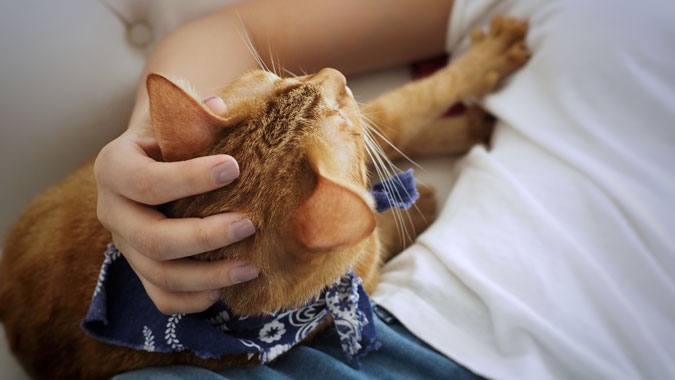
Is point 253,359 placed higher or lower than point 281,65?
lower

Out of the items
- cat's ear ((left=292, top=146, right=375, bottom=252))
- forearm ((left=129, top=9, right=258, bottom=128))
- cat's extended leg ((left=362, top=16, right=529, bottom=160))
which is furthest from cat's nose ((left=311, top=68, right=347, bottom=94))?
cat's extended leg ((left=362, top=16, right=529, bottom=160))

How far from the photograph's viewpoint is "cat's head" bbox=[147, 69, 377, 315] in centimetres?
50

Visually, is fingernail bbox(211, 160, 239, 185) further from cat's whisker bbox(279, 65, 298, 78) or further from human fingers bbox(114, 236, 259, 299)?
cat's whisker bbox(279, 65, 298, 78)

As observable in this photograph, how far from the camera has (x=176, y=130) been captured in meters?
0.55

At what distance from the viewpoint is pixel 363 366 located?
0.74m

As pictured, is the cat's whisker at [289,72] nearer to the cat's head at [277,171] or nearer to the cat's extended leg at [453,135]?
the cat's head at [277,171]

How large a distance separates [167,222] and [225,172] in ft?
0.35

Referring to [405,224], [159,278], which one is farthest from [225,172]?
[405,224]

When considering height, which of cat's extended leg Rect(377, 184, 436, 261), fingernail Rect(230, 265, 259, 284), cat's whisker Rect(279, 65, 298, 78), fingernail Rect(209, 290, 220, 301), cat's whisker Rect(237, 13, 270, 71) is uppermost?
cat's whisker Rect(237, 13, 270, 71)

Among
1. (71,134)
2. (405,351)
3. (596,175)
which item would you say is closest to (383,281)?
(405,351)

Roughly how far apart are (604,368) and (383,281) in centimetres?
39

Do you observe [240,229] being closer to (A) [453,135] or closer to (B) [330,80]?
(B) [330,80]

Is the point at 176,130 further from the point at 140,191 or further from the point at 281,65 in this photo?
the point at 281,65

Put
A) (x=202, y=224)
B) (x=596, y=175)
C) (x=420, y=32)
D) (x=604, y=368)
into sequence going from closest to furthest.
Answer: (x=202, y=224) → (x=604, y=368) → (x=596, y=175) → (x=420, y=32)
